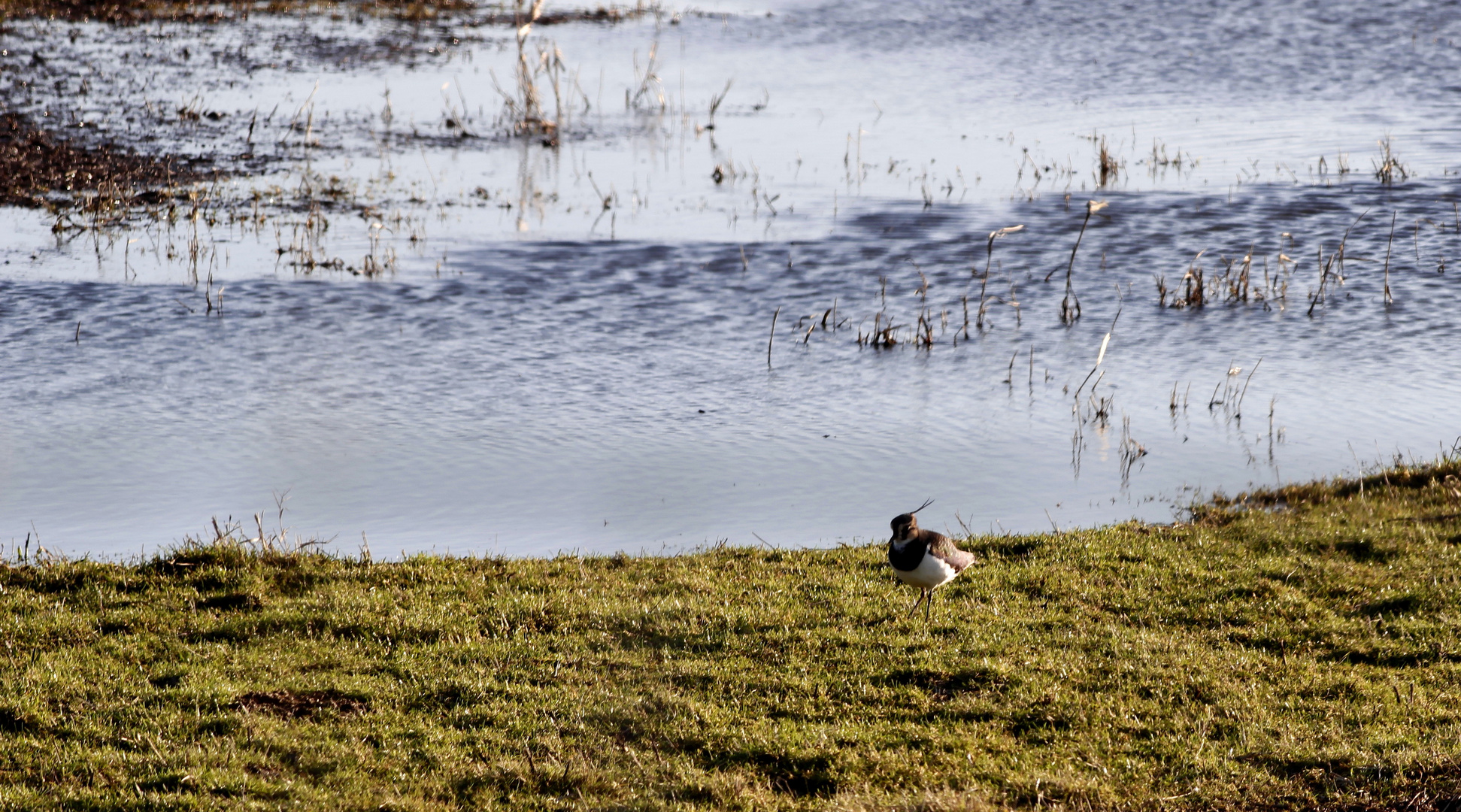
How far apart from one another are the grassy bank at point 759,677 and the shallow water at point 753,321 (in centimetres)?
175

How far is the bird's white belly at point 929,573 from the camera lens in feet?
34.5

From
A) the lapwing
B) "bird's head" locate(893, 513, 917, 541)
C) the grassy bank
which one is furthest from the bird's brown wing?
the grassy bank

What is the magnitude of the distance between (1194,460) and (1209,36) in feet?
105

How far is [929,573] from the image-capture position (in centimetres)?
1065

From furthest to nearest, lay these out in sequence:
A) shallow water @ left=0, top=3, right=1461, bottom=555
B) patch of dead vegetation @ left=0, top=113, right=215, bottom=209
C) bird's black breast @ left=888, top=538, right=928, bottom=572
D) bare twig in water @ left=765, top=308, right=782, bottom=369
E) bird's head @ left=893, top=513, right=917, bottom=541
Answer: patch of dead vegetation @ left=0, top=113, right=215, bottom=209 < bare twig in water @ left=765, top=308, right=782, bottom=369 < shallow water @ left=0, top=3, right=1461, bottom=555 < bird's head @ left=893, top=513, right=917, bottom=541 < bird's black breast @ left=888, top=538, right=928, bottom=572

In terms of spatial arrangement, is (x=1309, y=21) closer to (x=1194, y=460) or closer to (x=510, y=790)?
(x=1194, y=460)

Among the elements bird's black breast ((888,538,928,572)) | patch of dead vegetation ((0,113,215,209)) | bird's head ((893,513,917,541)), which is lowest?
bird's black breast ((888,538,928,572))

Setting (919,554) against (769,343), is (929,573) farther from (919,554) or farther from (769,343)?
(769,343)

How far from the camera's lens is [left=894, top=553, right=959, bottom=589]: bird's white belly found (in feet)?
34.5

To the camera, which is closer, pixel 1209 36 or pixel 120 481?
pixel 120 481

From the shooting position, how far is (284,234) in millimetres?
26891

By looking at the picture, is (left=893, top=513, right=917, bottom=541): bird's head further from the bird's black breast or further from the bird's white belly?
the bird's white belly

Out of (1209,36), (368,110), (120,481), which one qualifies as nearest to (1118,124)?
(1209,36)

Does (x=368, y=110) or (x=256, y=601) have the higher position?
(x=368, y=110)
